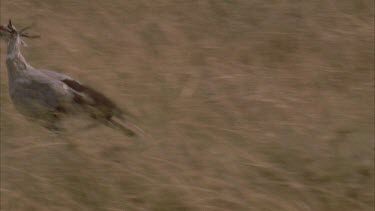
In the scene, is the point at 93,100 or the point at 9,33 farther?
the point at 9,33

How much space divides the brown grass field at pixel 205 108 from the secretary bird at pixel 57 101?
0.06 meters

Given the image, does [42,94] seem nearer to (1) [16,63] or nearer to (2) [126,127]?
(1) [16,63]

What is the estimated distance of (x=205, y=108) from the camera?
4113mm

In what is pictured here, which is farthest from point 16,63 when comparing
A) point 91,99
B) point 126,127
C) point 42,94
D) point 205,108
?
point 205,108

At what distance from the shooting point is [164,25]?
17.0 ft

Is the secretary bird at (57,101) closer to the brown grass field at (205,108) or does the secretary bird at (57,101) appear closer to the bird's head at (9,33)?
the brown grass field at (205,108)

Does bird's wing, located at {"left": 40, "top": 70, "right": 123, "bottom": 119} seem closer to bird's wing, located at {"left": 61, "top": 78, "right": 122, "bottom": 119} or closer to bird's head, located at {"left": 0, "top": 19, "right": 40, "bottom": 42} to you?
bird's wing, located at {"left": 61, "top": 78, "right": 122, "bottom": 119}

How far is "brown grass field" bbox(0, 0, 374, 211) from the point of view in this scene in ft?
10.8

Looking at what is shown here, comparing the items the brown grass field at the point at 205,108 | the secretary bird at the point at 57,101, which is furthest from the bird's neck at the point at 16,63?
the brown grass field at the point at 205,108

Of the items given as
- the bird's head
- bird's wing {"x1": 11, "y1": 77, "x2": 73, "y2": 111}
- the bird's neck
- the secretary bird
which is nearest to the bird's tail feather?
the secretary bird

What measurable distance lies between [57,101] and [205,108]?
2.25 feet

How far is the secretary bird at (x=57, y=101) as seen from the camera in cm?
373

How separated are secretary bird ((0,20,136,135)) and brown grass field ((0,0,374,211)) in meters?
0.06

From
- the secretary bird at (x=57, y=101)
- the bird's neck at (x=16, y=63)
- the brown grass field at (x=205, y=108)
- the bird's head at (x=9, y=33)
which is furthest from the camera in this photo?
the bird's head at (x=9, y=33)
